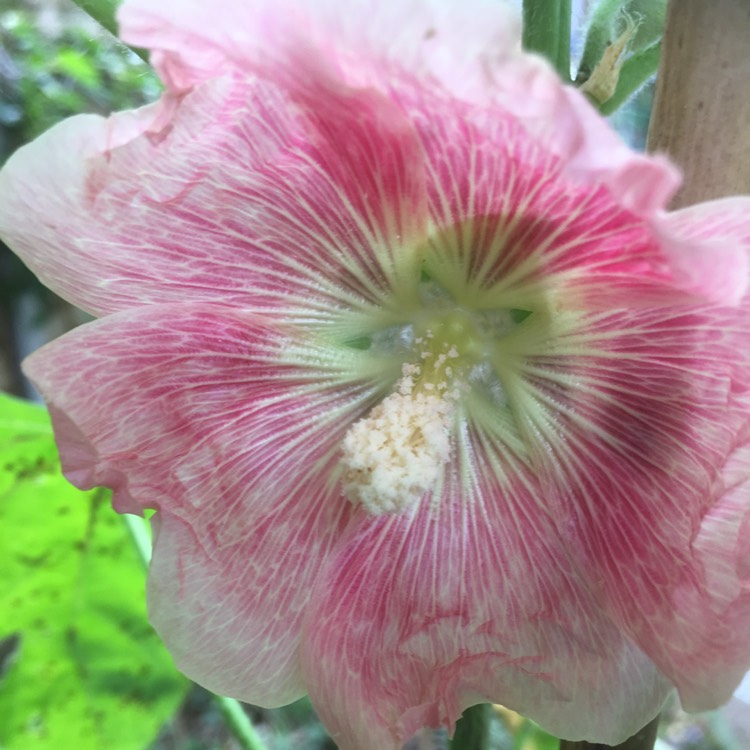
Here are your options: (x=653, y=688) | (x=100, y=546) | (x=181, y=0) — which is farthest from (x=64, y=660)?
(x=181, y=0)

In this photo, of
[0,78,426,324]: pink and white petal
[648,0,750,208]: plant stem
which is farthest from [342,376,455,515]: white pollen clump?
[648,0,750,208]: plant stem

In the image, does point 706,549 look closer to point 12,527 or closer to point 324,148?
point 324,148

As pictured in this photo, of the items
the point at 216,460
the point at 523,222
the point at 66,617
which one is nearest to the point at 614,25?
the point at 523,222

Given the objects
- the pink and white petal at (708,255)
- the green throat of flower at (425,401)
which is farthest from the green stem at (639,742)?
the pink and white petal at (708,255)

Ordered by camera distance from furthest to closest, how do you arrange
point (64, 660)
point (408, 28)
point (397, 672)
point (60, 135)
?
point (64, 660) < point (397, 672) < point (60, 135) < point (408, 28)

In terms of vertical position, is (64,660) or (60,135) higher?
(60,135)

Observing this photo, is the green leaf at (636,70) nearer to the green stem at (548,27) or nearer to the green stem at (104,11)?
the green stem at (548,27)

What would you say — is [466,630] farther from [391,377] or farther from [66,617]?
[66,617]
